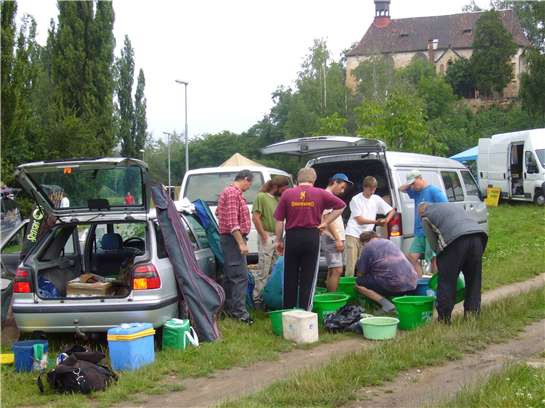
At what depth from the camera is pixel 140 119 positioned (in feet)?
143

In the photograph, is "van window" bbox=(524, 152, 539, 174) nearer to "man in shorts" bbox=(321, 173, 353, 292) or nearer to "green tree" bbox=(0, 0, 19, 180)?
"man in shorts" bbox=(321, 173, 353, 292)

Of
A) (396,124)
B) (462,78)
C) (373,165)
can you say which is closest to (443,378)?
(373,165)

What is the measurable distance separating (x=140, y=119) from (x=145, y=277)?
38.5 m

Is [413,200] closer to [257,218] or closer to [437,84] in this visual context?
[257,218]

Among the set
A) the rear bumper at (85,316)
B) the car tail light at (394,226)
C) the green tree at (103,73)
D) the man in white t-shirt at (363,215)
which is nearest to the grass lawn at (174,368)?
the rear bumper at (85,316)

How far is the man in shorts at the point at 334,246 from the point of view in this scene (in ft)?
27.0

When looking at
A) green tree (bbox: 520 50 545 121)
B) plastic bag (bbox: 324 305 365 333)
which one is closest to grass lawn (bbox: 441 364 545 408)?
plastic bag (bbox: 324 305 365 333)

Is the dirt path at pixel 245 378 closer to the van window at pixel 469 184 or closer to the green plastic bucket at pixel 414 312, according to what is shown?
the green plastic bucket at pixel 414 312

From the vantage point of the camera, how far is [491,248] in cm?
1388

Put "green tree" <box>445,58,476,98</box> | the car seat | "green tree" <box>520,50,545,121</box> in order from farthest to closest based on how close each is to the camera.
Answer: "green tree" <box>445,58,476,98</box> → "green tree" <box>520,50,545,121</box> → the car seat

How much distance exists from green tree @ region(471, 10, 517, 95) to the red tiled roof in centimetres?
1231

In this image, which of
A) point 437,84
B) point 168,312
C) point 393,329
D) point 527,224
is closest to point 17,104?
point 168,312

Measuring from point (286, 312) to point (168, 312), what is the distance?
1.23 m

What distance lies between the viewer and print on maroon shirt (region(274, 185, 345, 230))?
23.8 feet
